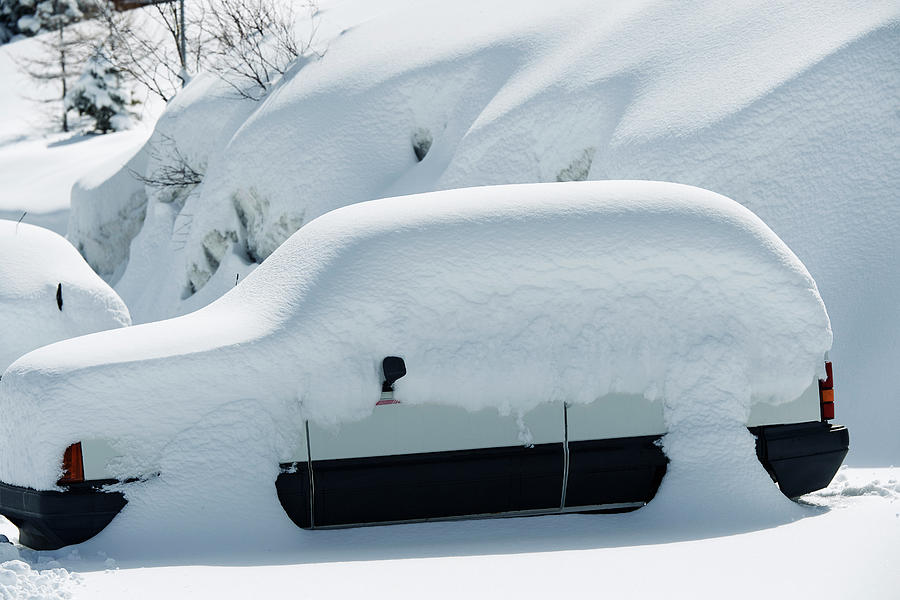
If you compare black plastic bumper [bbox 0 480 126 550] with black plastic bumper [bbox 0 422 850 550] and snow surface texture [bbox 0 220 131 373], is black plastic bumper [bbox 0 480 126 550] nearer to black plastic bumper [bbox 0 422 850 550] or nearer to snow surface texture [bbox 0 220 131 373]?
black plastic bumper [bbox 0 422 850 550]

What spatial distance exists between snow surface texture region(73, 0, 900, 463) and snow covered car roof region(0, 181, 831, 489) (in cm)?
278

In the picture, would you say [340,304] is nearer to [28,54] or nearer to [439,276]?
[439,276]

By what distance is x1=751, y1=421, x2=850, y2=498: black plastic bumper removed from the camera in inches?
195

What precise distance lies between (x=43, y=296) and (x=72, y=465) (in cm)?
666

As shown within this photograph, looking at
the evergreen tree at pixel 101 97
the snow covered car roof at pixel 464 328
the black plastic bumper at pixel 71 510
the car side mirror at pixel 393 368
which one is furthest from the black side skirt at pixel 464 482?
the evergreen tree at pixel 101 97

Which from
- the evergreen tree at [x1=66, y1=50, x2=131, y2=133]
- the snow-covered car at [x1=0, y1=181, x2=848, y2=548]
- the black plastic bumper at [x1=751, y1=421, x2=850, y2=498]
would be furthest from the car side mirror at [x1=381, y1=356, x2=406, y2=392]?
the evergreen tree at [x1=66, y1=50, x2=131, y2=133]

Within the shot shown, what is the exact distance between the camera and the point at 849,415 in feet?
24.4

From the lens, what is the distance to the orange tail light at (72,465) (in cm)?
450

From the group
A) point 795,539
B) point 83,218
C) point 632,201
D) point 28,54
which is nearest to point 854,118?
point 632,201

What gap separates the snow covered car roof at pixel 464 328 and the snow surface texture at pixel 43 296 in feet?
19.6

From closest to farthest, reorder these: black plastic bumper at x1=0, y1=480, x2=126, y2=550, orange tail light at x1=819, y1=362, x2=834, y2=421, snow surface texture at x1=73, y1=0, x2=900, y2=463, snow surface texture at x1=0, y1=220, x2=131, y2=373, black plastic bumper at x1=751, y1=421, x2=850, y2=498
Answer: black plastic bumper at x1=0, y1=480, x2=126, y2=550, black plastic bumper at x1=751, y1=421, x2=850, y2=498, orange tail light at x1=819, y1=362, x2=834, y2=421, snow surface texture at x1=73, y1=0, x2=900, y2=463, snow surface texture at x1=0, y1=220, x2=131, y2=373

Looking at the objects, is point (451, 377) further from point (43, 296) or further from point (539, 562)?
point (43, 296)

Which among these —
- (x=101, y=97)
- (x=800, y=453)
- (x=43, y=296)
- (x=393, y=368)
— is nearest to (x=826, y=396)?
(x=800, y=453)

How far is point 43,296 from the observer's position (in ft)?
34.8
